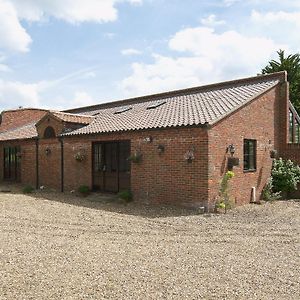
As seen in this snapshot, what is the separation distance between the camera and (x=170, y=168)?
37.2ft

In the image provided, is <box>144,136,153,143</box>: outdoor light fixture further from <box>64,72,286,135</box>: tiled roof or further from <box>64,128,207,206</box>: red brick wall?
<box>64,72,286,135</box>: tiled roof

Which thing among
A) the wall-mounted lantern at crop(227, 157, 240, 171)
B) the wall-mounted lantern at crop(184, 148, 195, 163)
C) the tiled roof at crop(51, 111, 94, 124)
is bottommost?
the wall-mounted lantern at crop(227, 157, 240, 171)

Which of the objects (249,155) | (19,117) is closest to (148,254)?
(249,155)

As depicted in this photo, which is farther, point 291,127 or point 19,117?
point 19,117

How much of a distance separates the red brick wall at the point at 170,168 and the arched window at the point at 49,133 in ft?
15.0

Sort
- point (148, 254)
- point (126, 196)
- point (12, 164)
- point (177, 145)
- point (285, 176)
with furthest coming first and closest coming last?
point (12, 164) → point (285, 176) → point (126, 196) → point (177, 145) → point (148, 254)

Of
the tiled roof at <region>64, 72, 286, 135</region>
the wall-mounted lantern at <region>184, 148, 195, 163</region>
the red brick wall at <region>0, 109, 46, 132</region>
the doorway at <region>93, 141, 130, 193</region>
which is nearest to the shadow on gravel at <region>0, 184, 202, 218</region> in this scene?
the doorway at <region>93, 141, 130, 193</region>

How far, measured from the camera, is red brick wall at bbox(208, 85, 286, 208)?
426 inches

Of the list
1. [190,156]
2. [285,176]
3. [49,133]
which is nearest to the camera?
[190,156]

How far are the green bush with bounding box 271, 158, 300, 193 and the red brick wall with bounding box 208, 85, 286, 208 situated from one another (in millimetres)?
465

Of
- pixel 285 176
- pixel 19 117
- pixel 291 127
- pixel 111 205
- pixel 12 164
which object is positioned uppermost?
pixel 19 117

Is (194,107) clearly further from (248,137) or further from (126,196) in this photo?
(126,196)

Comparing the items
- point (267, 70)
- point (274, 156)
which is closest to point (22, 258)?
point (274, 156)

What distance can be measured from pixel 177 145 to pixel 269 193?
17.1 feet
